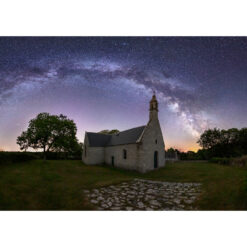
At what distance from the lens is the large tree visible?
82.8 feet

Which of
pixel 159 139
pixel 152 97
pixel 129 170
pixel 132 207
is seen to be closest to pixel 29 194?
pixel 132 207

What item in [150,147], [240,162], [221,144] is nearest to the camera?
[150,147]

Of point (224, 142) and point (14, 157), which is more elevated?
point (224, 142)

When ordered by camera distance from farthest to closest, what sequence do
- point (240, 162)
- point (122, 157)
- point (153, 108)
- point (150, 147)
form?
point (240, 162) → point (122, 157) → point (153, 108) → point (150, 147)

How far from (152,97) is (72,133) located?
58.4 ft

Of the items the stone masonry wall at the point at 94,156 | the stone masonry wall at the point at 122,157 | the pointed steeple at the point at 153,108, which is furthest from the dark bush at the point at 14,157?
the pointed steeple at the point at 153,108

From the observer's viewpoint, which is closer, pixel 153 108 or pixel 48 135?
pixel 153 108

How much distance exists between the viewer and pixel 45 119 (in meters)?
26.4

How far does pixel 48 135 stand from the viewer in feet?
84.0

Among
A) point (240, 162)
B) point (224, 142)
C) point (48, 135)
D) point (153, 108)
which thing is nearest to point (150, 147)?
point (153, 108)

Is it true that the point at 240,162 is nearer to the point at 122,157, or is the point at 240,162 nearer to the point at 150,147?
the point at 150,147

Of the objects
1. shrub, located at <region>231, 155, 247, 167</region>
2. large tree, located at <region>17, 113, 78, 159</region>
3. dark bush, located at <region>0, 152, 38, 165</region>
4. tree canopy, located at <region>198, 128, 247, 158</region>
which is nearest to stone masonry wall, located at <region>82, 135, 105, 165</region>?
large tree, located at <region>17, 113, 78, 159</region>

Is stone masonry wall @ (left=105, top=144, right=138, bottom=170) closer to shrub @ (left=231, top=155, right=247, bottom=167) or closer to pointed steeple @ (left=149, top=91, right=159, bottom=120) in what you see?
pointed steeple @ (left=149, top=91, right=159, bottom=120)

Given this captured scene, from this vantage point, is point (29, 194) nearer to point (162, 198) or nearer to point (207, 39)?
point (162, 198)
